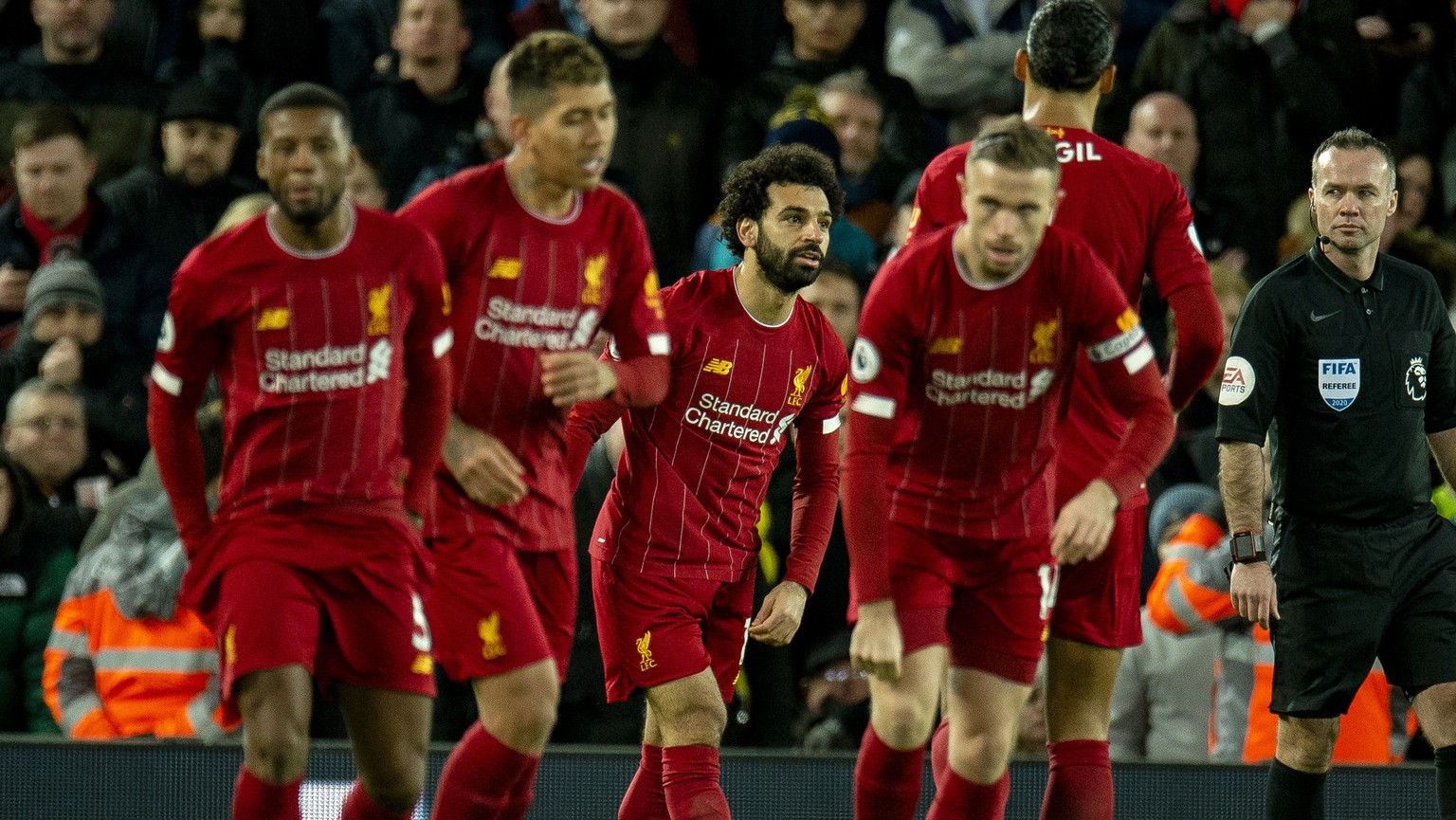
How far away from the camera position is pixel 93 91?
9.27 metres

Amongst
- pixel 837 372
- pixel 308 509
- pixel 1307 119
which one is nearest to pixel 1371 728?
pixel 837 372

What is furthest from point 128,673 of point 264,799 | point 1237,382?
point 1237,382

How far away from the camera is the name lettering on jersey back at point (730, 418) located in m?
5.61

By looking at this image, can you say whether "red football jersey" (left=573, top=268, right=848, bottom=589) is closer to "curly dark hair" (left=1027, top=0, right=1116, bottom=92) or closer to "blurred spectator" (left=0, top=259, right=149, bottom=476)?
"curly dark hair" (left=1027, top=0, right=1116, bottom=92)

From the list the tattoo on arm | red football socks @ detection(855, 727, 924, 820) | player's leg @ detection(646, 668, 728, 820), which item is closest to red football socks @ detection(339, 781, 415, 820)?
player's leg @ detection(646, 668, 728, 820)

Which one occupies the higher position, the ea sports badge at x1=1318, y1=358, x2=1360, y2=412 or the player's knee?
the ea sports badge at x1=1318, y1=358, x2=1360, y2=412

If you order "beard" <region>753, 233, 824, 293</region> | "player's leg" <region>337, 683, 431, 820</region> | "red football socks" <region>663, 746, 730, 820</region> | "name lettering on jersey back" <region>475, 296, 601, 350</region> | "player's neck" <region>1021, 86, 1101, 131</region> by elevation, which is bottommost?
"red football socks" <region>663, 746, 730, 820</region>

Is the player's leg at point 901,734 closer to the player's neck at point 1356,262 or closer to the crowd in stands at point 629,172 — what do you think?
the player's neck at point 1356,262

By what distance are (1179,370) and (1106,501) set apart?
0.74m

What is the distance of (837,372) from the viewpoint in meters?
5.84

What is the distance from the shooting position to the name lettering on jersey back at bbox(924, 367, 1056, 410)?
190 inches

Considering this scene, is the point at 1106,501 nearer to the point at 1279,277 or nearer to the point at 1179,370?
the point at 1179,370

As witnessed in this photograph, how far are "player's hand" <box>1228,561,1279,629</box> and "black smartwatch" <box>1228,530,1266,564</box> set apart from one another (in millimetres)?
13

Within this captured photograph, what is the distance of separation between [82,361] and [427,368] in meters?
3.74
